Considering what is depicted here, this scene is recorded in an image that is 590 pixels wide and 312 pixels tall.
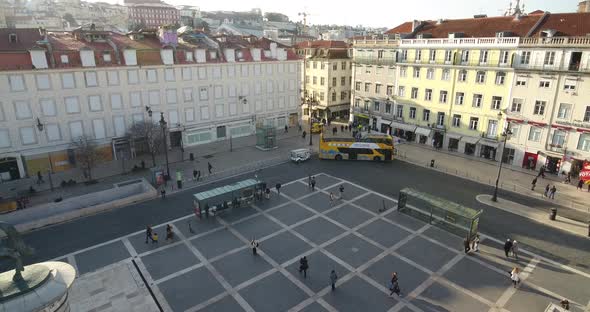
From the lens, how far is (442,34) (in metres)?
48.5

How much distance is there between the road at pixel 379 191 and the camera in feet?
83.8

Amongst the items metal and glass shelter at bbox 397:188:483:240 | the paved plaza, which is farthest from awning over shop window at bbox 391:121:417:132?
the paved plaza

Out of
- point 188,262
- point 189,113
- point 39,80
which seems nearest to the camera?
point 188,262

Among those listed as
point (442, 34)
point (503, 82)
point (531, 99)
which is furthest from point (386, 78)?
point (531, 99)

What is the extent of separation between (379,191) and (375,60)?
89.0ft

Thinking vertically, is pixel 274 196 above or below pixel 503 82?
below

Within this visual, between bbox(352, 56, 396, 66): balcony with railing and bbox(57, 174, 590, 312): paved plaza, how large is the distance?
2962 centimetres

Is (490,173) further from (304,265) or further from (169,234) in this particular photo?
(169,234)

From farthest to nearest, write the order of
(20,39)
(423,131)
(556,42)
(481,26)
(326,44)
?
(326,44), (423,131), (481,26), (20,39), (556,42)

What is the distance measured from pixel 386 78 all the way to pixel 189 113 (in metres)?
29.2

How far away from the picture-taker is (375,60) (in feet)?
180

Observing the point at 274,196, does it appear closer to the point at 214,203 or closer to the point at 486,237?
the point at 214,203

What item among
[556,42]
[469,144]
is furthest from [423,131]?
[556,42]

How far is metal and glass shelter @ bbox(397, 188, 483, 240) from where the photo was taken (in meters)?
26.0
